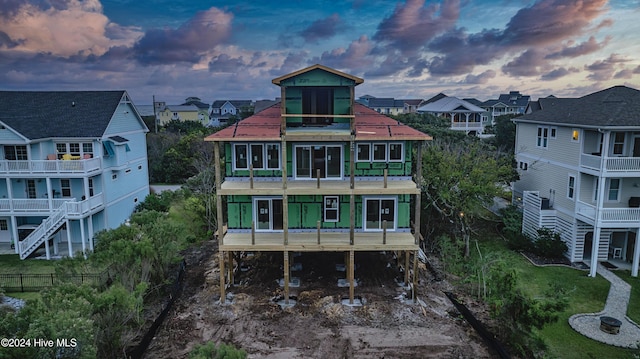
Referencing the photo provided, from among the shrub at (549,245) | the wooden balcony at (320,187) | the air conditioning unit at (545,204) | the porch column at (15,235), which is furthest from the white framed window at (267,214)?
the air conditioning unit at (545,204)

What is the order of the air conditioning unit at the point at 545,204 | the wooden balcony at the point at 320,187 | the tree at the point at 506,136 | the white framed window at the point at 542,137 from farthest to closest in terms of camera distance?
1. the tree at the point at 506,136
2. the white framed window at the point at 542,137
3. the air conditioning unit at the point at 545,204
4. the wooden balcony at the point at 320,187

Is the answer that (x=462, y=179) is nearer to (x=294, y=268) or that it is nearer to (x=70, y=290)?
(x=294, y=268)

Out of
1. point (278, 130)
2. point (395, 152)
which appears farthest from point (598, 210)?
point (278, 130)

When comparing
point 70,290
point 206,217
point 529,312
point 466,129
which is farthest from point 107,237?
point 466,129

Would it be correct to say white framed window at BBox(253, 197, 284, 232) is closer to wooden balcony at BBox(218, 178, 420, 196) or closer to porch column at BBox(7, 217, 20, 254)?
wooden balcony at BBox(218, 178, 420, 196)

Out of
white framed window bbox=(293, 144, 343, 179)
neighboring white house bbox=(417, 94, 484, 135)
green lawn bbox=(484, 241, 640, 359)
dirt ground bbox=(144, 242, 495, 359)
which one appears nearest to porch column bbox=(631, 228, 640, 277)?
green lawn bbox=(484, 241, 640, 359)

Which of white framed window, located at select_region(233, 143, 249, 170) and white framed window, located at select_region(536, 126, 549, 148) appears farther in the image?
white framed window, located at select_region(536, 126, 549, 148)

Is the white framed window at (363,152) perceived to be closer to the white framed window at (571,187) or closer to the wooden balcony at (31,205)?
the white framed window at (571,187)
